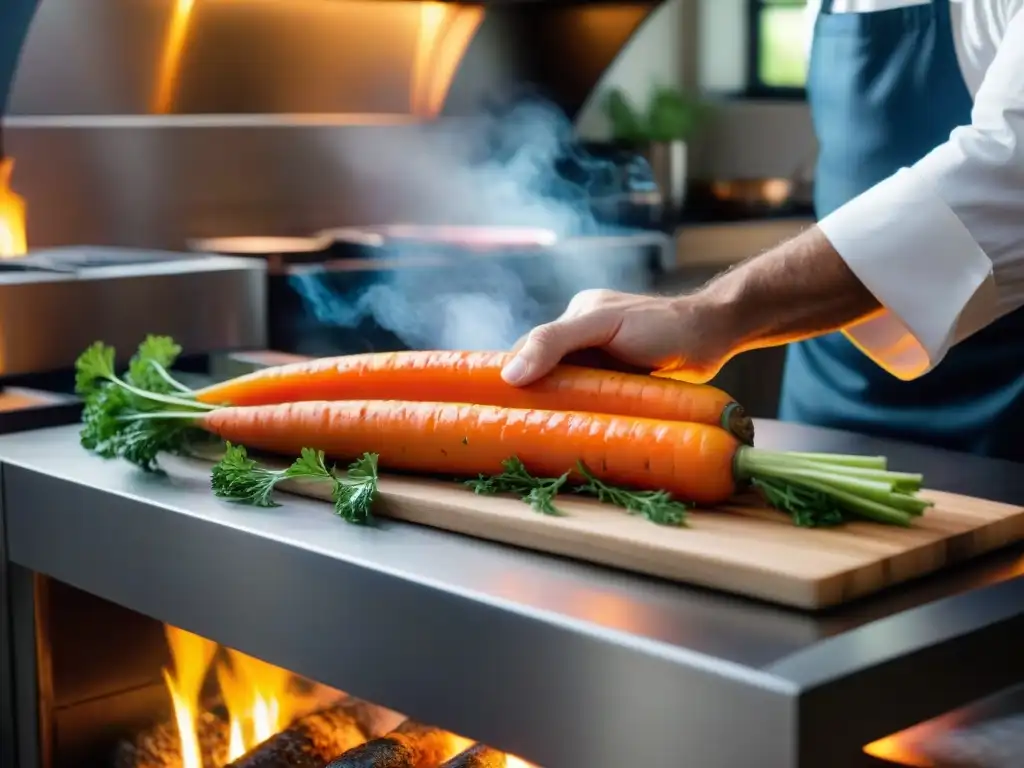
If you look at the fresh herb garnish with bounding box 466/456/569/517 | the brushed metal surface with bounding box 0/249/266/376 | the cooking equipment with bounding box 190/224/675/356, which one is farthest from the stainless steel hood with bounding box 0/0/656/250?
the fresh herb garnish with bounding box 466/456/569/517

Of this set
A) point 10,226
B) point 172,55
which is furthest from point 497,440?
point 172,55

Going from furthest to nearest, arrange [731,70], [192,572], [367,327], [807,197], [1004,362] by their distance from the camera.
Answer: [731,70] < [807,197] < [367,327] < [1004,362] < [192,572]

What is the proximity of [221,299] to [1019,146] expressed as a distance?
40.7 inches

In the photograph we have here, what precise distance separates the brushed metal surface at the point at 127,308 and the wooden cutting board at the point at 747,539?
2.60 ft

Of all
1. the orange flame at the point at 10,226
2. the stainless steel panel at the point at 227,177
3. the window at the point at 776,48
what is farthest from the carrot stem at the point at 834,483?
the window at the point at 776,48

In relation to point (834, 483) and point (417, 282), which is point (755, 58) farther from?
point (834, 483)

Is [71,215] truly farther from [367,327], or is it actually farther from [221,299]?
[221,299]

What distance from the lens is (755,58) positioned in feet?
16.2

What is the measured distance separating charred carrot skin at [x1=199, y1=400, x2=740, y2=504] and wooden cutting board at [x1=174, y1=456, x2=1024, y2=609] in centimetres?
3

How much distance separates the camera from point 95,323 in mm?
1737

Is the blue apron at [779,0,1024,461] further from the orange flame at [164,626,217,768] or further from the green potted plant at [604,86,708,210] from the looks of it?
the green potted plant at [604,86,708,210]

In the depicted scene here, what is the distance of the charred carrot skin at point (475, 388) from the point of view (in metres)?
1.08

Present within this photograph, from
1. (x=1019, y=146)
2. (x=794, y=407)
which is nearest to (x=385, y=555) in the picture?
(x=1019, y=146)

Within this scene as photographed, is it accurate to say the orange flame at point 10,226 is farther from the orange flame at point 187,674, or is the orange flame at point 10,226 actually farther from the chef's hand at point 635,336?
the chef's hand at point 635,336
